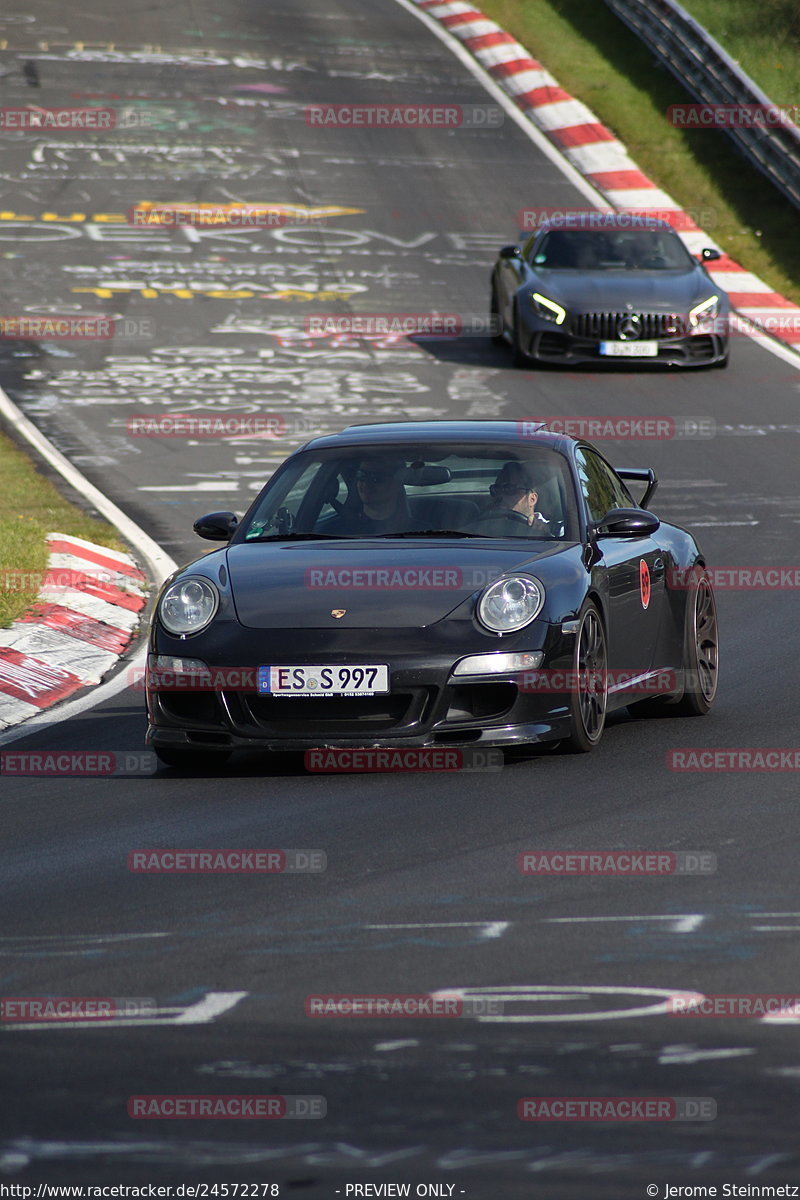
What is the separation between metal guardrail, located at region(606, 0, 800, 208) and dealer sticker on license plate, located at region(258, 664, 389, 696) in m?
22.5

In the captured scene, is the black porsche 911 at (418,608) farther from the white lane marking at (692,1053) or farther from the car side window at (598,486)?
the white lane marking at (692,1053)

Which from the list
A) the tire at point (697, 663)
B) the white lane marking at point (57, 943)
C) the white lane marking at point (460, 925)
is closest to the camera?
the white lane marking at point (57, 943)

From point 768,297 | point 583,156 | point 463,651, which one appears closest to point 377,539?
point 463,651

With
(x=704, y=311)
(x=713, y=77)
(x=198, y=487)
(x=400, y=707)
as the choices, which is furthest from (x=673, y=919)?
(x=713, y=77)

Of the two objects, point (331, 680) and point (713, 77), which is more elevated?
point (331, 680)

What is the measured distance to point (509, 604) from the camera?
7969 millimetres

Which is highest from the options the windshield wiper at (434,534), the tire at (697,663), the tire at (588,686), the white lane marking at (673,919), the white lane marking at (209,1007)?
the white lane marking at (209,1007)

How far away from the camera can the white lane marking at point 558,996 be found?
4.82m

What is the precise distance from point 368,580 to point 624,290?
1353cm

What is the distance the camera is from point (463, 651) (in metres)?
7.83

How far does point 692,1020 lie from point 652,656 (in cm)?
449

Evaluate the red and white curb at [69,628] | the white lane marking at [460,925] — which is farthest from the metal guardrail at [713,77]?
the white lane marking at [460,925]

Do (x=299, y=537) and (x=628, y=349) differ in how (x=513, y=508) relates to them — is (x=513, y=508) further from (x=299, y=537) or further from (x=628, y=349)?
(x=628, y=349)

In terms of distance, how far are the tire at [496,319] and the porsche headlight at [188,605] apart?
15.0 metres
